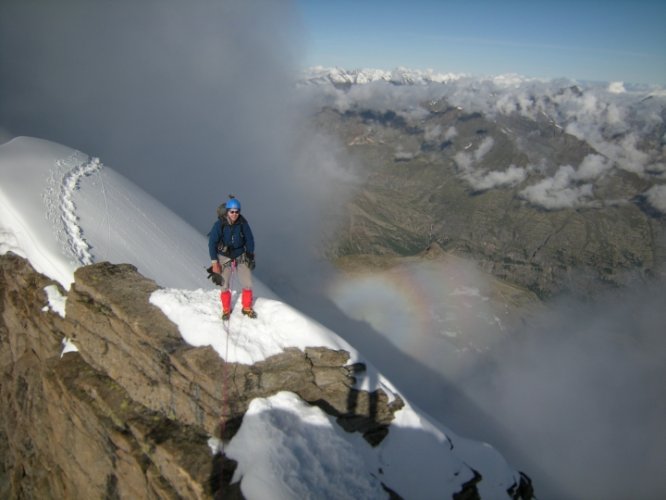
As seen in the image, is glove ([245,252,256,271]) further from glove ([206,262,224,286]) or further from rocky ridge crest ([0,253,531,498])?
rocky ridge crest ([0,253,531,498])

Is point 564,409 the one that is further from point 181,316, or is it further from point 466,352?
point 181,316

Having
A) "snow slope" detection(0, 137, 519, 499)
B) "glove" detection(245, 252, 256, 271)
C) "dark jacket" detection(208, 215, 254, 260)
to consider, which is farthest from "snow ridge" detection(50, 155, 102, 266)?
"glove" detection(245, 252, 256, 271)

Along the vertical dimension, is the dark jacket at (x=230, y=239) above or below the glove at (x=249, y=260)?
above

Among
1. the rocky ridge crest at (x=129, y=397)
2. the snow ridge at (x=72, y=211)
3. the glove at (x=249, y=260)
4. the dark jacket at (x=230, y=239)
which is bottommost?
the rocky ridge crest at (x=129, y=397)

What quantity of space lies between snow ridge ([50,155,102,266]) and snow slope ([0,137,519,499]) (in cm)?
8

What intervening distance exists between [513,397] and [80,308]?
455ft

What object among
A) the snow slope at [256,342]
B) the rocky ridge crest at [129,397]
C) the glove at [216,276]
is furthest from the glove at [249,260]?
the rocky ridge crest at [129,397]

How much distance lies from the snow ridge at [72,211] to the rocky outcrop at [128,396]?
1.76m

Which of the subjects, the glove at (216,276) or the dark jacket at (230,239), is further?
the glove at (216,276)

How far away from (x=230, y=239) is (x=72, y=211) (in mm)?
13634

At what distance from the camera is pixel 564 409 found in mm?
142500

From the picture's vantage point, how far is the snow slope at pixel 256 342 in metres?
9.83

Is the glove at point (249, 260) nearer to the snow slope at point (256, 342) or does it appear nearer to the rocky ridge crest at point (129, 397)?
the snow slope at point (256, 342)

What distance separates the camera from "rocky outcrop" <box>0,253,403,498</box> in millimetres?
10492
